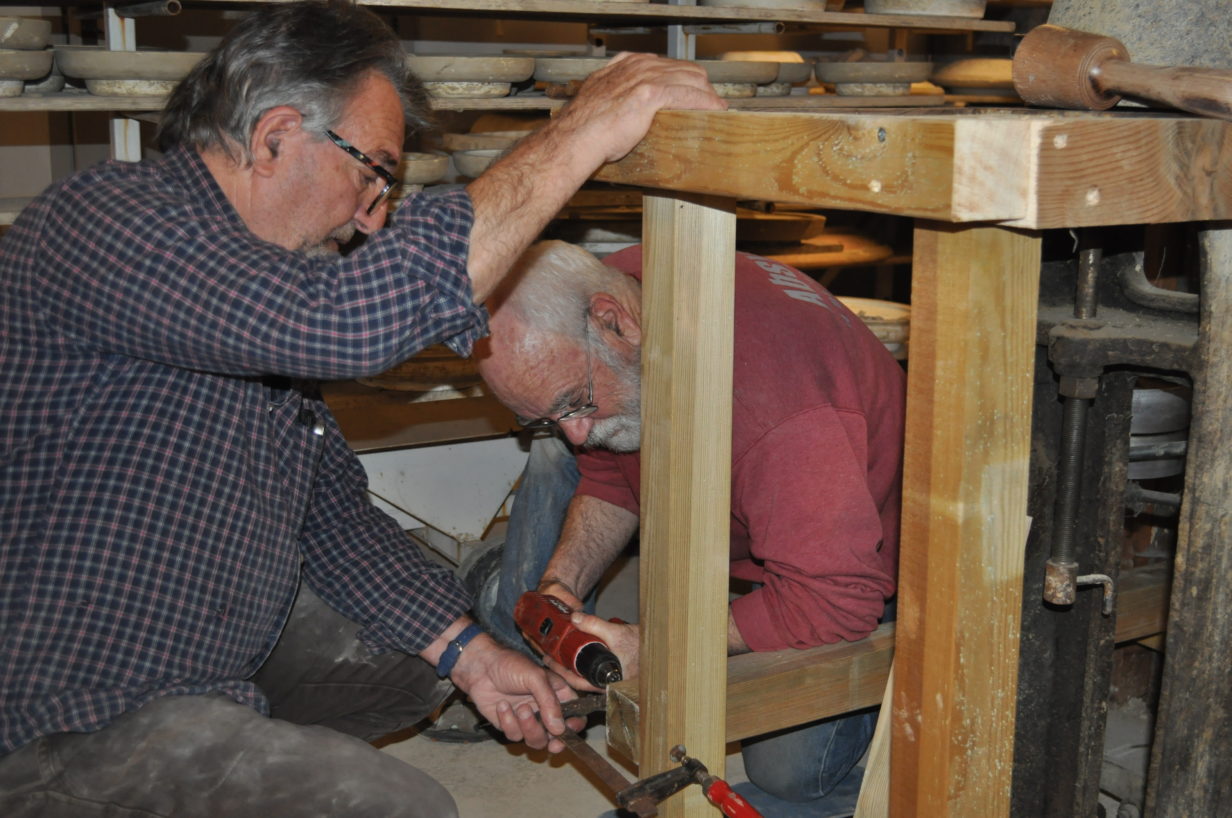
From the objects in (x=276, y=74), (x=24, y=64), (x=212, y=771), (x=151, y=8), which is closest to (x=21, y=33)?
(x=24, y=64)

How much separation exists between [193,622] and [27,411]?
388mm

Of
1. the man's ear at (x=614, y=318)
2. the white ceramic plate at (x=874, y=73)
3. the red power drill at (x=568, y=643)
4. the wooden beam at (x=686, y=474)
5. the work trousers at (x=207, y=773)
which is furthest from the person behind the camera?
the white ceramic plate at (x=874, y=73)

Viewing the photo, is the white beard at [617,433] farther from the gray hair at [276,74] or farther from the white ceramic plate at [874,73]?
the white ceramic plate at [874,73]

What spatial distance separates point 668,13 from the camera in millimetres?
3520

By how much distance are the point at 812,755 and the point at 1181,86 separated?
5.57ft

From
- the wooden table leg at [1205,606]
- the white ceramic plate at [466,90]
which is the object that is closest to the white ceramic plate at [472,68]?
the white ceramic plate at [466,90]

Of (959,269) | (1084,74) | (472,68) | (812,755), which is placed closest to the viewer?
(959,269)

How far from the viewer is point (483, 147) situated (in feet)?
11.2

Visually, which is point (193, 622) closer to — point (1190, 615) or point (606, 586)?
point (1190, 615)

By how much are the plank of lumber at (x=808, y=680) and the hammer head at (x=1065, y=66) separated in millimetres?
708

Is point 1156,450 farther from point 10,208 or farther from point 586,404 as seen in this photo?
point 10,208

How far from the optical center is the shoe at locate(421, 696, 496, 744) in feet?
9.82

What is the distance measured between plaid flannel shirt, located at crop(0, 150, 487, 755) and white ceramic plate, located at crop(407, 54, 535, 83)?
140 centimetres

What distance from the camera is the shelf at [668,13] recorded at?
321 cm
